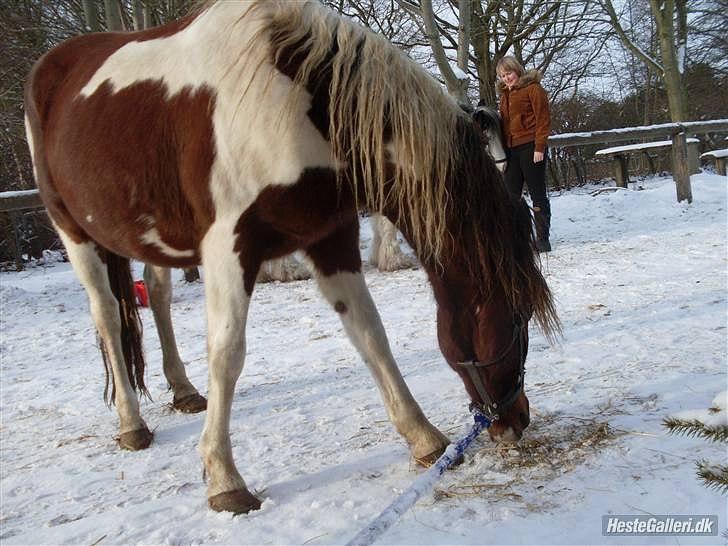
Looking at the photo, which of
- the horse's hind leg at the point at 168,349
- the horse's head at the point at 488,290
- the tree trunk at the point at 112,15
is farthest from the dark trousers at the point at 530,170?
the tree trunk at the point at 112,15

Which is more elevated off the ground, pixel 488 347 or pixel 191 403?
pixel 488 347

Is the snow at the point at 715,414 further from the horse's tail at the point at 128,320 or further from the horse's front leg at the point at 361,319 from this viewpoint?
the horse's tail at the point at 128,320

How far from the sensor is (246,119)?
1979mm

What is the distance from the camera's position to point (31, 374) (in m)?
4.20

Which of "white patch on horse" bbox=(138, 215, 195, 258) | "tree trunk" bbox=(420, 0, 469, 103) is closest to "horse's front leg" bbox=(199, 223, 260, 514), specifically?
"white patch on horse" bbox=(138, 215, 195, 258)

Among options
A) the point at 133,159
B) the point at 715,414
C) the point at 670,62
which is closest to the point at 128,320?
the point at 133,159

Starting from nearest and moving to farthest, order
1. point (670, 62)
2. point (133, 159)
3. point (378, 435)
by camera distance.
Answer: point (133, 159) → point (378, 435) → point (670, 62)

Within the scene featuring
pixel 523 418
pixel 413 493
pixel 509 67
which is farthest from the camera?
pixel 509 67

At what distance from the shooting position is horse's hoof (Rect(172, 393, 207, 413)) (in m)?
3.28

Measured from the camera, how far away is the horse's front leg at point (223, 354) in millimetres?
2031

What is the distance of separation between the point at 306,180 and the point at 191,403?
1.88m

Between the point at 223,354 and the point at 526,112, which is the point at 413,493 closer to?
the point at 223,354

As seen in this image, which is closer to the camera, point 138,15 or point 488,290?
point 488,290

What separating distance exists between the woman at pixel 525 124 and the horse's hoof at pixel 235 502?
466cm
